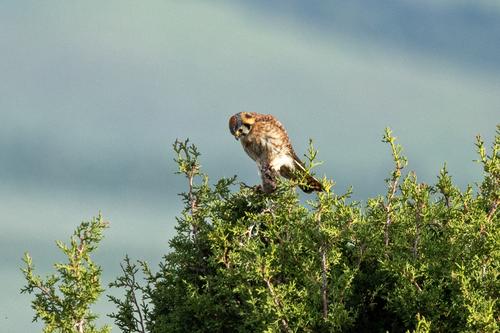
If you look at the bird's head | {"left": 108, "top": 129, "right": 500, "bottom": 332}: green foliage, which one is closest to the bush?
{"left": 108, "top": 129, "right": 500, "bottom": 332}: green foliage

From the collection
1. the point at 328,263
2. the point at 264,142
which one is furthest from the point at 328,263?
the point at 264,142

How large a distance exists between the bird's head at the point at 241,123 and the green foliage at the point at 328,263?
8.12 ft

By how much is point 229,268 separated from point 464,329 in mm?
2463

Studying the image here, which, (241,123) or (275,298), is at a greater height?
(241,123)

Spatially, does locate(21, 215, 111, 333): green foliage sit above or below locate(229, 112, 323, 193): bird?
below

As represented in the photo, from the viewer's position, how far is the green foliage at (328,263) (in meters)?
8.31

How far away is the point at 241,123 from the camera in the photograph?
41.6 feet

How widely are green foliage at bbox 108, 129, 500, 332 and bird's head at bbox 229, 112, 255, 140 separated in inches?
97.4

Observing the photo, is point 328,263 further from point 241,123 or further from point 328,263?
point 241,123

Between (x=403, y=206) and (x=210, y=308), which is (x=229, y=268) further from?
(x=403, y=206)

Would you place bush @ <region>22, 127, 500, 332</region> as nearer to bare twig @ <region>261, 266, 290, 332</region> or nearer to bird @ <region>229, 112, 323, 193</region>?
bare twig @ <region>261, 266, 290, 332</region>

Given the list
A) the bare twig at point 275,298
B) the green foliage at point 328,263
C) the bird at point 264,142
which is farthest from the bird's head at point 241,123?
the bare twig at point 275,298

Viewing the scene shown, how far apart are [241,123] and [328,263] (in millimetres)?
4742

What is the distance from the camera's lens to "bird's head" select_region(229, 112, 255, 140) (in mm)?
12547
